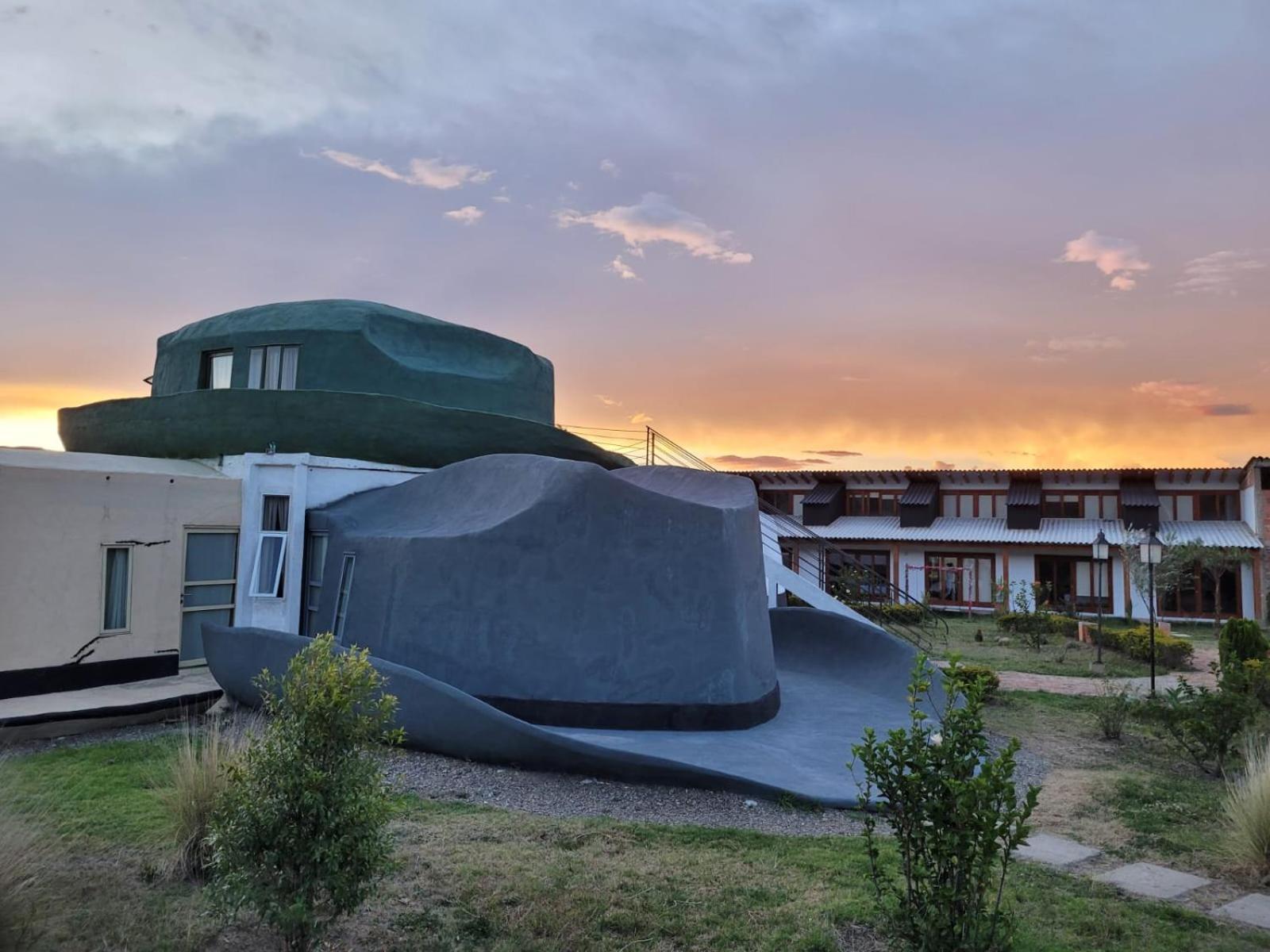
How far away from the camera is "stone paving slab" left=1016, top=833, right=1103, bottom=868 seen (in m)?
7.33

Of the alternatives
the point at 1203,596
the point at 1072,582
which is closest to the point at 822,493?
the point at 1072,582

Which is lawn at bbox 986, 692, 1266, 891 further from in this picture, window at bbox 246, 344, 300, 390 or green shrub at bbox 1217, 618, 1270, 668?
window at bbox 246, 344, 300, 390

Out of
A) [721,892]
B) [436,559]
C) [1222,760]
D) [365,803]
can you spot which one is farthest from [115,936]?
[1222,760]

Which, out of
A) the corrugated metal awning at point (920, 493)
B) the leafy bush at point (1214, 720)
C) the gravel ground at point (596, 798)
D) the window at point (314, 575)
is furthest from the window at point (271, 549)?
the corrugated metal awning at point (920, 493)

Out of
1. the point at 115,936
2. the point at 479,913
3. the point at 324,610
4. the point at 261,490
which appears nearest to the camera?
the point at 115,936

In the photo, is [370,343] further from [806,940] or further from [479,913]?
[806,940]

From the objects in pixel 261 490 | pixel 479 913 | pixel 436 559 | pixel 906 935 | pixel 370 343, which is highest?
pixel 370 343

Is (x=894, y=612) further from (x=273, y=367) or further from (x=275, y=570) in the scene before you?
(x=275, y=570)

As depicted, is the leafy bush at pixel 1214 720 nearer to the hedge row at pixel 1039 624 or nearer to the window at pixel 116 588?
the hedge row at pixel 1039 624

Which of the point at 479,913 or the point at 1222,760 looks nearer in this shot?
the point at 479,913

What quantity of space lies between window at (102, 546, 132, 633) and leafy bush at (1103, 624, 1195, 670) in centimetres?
2098

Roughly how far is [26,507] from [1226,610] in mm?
35929

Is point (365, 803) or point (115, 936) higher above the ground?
point (365, 803)

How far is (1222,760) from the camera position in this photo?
10.6 metres
